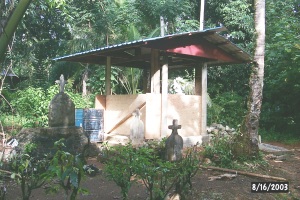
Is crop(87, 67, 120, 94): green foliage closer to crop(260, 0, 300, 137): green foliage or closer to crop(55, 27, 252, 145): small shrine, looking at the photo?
crop(55, 27, 252, 145): small shrine

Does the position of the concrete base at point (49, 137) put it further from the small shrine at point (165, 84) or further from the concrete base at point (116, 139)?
the small shrine at point (165, 84)

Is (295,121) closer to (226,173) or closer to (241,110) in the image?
(241,110)

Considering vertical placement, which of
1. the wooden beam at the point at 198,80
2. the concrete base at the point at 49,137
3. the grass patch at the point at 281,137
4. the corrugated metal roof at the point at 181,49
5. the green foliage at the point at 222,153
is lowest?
the grass patch at the point at 281,137

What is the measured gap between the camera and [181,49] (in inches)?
345

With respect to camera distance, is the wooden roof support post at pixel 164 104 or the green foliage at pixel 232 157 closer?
the green foliage at pixel 232 157

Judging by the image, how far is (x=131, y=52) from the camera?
35.0 ft

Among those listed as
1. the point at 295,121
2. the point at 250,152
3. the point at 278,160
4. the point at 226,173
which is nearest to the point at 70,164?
the point at 226,173

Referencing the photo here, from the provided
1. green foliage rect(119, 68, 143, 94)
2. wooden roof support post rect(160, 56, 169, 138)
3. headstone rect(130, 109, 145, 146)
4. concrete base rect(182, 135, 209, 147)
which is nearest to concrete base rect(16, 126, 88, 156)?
headstone rect(130, 109, 145, 146)

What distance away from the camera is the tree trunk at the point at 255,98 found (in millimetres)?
7109

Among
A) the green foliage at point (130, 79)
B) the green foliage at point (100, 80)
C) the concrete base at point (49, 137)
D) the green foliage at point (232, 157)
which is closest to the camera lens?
the concrete base at point (49, 137)

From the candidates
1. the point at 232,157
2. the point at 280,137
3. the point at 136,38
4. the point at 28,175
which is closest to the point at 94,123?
the point at 232,157

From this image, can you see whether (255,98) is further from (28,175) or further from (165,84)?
(28,175)
